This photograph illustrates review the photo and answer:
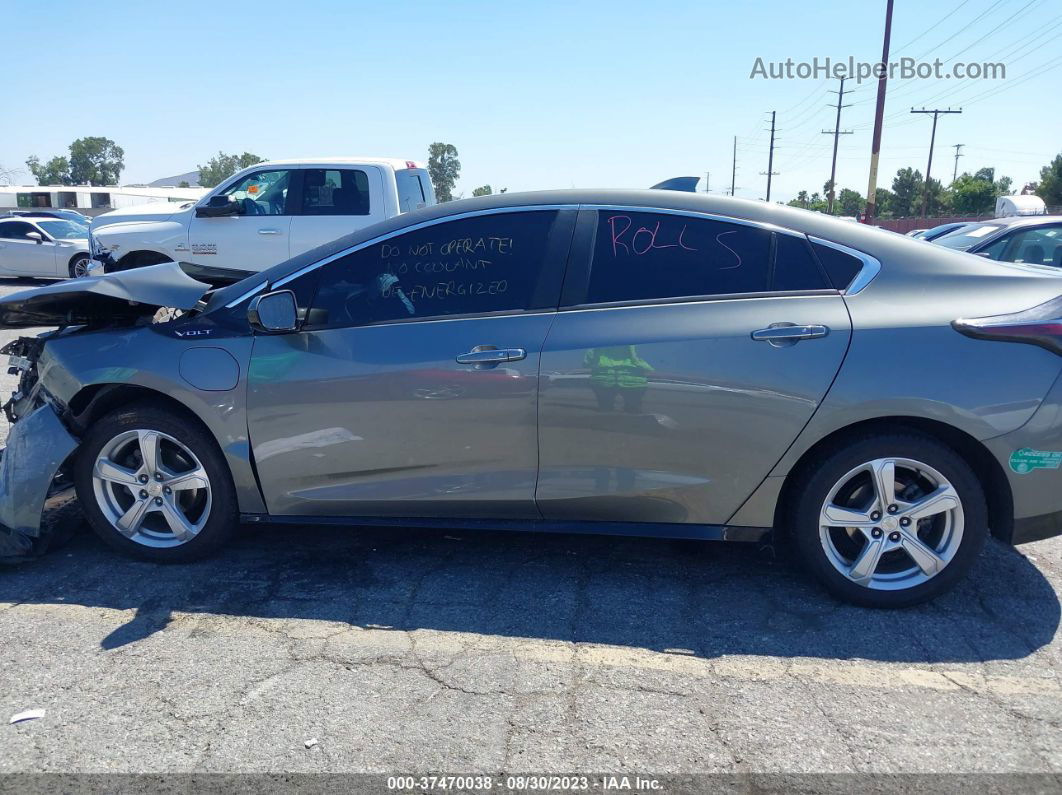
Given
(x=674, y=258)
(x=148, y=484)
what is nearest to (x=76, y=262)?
(x=148, y=484)

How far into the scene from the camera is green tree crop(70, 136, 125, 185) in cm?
10644

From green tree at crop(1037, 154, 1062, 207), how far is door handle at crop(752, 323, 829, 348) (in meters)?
64.4

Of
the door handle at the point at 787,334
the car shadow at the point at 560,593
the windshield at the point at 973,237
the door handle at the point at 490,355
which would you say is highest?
the windshield at the point at 973,237

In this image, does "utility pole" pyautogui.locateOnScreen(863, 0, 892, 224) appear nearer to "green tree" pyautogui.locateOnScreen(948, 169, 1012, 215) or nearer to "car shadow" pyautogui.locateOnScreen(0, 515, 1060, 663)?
"car shadow" pyautogui.locateOnScreen(0, 515, 1060, 663)

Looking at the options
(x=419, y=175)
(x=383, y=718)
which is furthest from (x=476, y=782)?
(x=419, y=175)

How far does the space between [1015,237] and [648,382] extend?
7.43m

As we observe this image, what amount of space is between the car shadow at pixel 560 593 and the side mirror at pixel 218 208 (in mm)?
6140

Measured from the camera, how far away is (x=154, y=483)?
12.8 ft

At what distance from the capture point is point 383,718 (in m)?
2.79

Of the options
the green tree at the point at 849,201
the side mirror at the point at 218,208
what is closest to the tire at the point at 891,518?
the side mirror at the point at 218,208

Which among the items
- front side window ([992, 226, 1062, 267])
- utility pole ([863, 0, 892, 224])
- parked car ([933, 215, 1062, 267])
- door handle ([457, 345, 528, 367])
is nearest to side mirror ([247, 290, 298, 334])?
door handle ([457, 345, 528, 367])

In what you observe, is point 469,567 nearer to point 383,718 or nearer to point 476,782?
point 383,718

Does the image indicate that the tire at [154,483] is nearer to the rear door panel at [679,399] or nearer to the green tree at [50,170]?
the rear door panel at [679,399]

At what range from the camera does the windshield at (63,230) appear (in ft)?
58.7
